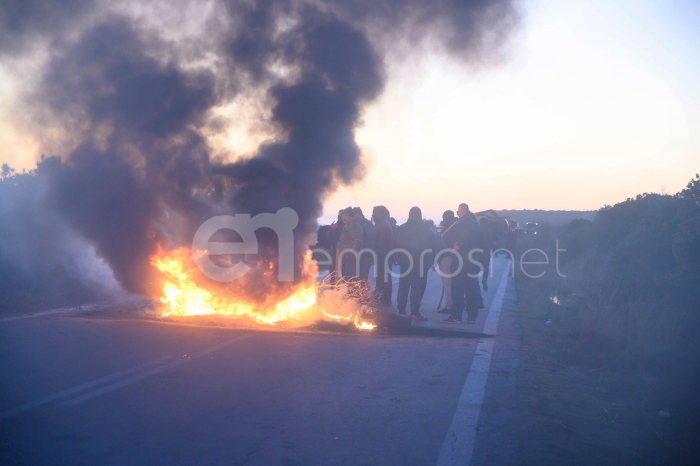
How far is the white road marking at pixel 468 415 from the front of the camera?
3.89 m

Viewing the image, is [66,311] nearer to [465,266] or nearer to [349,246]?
[349,246]

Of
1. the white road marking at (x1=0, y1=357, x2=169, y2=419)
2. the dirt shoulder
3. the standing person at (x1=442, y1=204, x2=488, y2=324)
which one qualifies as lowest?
the dirt shoulder

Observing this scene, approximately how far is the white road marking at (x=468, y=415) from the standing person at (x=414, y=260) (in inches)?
85.5

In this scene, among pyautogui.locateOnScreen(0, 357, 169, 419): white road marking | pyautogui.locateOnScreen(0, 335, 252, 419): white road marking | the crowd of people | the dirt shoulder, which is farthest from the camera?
the crowd of people

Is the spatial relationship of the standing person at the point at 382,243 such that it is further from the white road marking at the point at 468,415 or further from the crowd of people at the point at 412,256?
the white road marking at the point at 468,415

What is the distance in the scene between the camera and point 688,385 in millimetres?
5766

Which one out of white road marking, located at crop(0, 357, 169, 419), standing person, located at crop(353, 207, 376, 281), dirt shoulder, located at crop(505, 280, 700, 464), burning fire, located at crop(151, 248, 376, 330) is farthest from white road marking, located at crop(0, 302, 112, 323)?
dirt shoulder, located at crop(505, 280, 700, 464)

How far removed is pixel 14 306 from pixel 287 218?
198 inches

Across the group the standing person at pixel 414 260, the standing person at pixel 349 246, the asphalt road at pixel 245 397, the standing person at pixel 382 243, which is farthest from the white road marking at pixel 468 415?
the standing person at pixel 349 246

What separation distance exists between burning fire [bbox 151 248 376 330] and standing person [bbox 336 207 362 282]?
68 cm

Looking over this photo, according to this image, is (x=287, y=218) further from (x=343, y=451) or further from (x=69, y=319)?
(x=343, y=451)

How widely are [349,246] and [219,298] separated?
2533 mm

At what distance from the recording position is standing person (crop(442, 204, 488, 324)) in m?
9.80

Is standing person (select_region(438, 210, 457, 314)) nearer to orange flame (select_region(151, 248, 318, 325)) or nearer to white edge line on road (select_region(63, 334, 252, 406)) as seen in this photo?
orange flame (select_region(151, 248, 318, 325))
